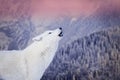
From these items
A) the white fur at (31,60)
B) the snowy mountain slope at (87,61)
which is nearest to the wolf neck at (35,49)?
the white fur at (31,60)

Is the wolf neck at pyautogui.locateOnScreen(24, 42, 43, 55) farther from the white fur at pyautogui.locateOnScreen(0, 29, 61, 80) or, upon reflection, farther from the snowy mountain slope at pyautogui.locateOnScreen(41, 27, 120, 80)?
the snowy mountain slope at pyautogui.locateOnScreen(41, 27, 120, 80)

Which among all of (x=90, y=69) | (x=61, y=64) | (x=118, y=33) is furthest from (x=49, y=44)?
(x=118, y=33)

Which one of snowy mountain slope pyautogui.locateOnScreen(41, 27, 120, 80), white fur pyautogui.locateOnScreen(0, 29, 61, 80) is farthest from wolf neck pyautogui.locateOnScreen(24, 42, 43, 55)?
snowy mountain slope pyautogui.locateOnScreen(41, 27, 120, 80)

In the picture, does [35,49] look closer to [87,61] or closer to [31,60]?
[31,60]

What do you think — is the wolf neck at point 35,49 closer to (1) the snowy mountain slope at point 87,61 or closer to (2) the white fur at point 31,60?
(2) the white fur at point 31,60

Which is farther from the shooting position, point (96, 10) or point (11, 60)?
point (96, 10)

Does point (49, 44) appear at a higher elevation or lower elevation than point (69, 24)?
lower

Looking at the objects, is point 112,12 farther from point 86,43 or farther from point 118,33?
point 86,43

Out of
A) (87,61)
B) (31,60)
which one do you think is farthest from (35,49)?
(87,61)
